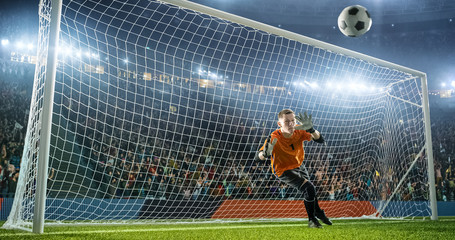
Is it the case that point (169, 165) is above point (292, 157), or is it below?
below

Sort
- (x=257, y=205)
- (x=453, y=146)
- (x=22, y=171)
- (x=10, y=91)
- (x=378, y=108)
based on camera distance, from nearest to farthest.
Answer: (x=22, y=171), (x=257, y=205), (x=378, y=108), (x=10, y=91), (x=453, y=146)

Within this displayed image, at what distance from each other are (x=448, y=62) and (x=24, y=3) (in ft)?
70.0

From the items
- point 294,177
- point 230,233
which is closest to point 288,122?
point 294,177

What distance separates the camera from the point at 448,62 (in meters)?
21.6

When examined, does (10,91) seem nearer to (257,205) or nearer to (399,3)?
(257,205)

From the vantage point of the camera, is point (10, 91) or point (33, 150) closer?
point (33, 150)

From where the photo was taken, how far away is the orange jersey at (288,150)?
4812mm

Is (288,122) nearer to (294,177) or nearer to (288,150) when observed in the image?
(288,150)

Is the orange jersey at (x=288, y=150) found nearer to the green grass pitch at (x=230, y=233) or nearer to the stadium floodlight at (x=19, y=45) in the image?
the green grass pitch at (x=230, y=233)

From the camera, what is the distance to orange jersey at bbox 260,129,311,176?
481cm

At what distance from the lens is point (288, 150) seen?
189 inches

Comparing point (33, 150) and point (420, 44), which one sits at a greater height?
point (420, 44)

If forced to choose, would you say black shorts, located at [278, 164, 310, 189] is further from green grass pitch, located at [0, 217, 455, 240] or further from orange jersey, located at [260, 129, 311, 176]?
green grass pitch, located at [0, 217, 455, 240]

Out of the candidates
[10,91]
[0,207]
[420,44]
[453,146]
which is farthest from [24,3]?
[420,44]
